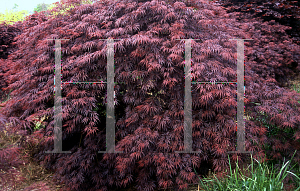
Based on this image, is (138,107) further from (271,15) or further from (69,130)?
(271,15)

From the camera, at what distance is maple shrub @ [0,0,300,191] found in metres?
2.85

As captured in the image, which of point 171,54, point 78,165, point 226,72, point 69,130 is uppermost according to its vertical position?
point 171,54

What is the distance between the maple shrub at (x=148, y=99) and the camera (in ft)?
9.36

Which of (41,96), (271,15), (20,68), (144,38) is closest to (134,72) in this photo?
(144,38)

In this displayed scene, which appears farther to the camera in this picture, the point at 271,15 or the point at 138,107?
the point at 271,15

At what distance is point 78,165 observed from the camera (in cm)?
330

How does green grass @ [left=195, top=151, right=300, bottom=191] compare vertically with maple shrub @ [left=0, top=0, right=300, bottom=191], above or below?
below

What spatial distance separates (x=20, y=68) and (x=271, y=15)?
908cm

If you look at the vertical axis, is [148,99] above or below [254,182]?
above

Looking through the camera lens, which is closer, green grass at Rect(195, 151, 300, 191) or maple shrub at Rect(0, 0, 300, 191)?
green grass at Rect(195, 151, 300, 191)

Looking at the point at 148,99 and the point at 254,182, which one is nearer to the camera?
the point at 254,182

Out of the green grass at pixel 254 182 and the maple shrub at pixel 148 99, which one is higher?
the maple shrub at pixel 148 99

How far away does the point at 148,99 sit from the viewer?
3.07 metres

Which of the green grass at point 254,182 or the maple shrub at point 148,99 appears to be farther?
the maple shrub at point 148,99
